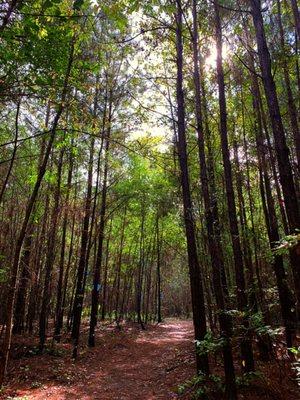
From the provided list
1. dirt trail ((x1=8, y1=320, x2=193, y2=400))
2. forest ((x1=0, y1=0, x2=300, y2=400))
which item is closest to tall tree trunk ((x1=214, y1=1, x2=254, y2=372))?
forest ((x1=0, y1=0, x2=300, y2=400))

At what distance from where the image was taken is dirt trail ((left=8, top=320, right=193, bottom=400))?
356 inches

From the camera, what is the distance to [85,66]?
7.08 m

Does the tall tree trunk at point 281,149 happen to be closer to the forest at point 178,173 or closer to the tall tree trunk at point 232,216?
the forest at point 178,173

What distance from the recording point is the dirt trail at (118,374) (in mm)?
9047

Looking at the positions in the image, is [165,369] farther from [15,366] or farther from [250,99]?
[250,99]

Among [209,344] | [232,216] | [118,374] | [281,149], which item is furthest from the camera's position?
[118,374]

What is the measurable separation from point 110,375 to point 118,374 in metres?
0.32

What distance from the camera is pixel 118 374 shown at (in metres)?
11.4

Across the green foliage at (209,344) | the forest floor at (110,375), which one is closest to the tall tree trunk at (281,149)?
the green foliage at (209,344)

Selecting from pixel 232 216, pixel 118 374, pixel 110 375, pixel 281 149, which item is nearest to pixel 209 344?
pixel 232 216

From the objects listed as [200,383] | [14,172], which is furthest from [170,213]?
[200,383]

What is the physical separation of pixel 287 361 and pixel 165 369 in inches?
203

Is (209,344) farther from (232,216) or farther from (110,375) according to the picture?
(110,375)

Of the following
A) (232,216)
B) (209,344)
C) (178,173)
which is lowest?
(209,344)
